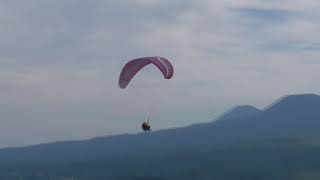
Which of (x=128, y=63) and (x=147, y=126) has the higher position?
(x=128, y=63)

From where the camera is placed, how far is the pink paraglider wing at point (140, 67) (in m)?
70.0

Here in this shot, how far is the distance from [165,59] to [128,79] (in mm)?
6762

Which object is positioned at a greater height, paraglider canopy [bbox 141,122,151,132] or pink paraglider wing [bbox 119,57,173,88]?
pink paraglider wing [bbox 119,57,173,88]

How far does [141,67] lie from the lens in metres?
75.0

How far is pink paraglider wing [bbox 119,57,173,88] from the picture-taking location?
70.0m

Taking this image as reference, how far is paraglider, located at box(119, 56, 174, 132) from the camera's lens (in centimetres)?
7019

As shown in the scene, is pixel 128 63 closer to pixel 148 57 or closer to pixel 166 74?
pixel 148 57

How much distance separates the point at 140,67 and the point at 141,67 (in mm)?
169

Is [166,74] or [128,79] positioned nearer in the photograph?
[166,74]

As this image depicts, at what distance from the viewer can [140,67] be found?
246ft

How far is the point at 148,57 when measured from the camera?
2864 inches

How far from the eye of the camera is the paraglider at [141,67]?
7019 centimetres

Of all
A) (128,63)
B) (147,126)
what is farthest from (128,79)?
(147,126)

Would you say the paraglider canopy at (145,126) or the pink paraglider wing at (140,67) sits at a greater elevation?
the pink paraglider wing at (140,67)
